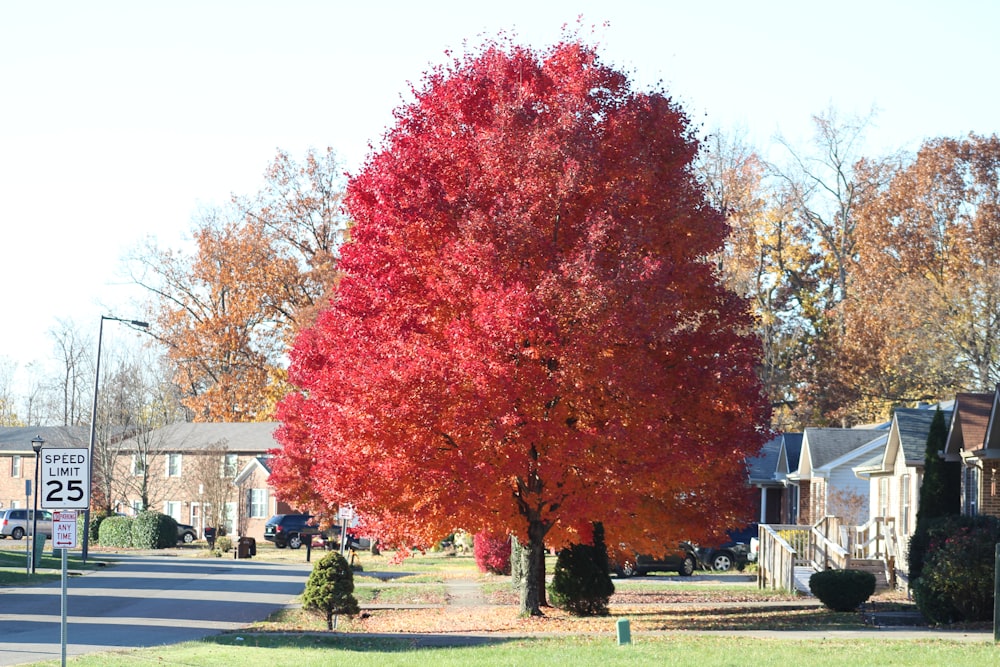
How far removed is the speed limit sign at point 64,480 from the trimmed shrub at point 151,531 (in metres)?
48.5

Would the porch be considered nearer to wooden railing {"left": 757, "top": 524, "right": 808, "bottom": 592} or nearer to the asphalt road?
wooden railing {"left": 757, "top": 524, "right": 808, "bottom": 592}

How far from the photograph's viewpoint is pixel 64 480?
54.1ft

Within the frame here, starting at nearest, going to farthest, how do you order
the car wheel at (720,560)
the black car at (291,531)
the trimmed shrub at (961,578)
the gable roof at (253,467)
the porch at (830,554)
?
the trimmed shrub at (961,578) < the porch at (830,554) < the car wheel at (720,560) < the black car at (291,531) < the gable roof at (253,467)

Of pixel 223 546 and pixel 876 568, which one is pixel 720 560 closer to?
pixel 876 568

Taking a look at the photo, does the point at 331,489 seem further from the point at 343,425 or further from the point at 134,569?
the point at 134,569

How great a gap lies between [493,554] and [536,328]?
22.1 m

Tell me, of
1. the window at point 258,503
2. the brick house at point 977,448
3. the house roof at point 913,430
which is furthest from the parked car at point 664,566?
the window at point 258,503

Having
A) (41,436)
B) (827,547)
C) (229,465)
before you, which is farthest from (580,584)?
(41,436)

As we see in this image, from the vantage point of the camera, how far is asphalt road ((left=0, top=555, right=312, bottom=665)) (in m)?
21.8

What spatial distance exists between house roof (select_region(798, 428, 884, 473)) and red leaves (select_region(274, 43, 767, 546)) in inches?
803

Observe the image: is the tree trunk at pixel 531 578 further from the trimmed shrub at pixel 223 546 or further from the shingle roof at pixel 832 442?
the trimmed shrub at pixel 223 546

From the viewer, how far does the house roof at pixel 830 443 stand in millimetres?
44344

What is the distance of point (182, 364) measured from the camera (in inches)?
2963

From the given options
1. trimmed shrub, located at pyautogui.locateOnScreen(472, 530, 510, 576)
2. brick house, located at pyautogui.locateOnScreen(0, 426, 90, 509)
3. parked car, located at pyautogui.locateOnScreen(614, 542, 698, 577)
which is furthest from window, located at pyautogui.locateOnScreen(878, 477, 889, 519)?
brick house, located at pyautogui.locateOnScreen(0, 426, 90, 509)
